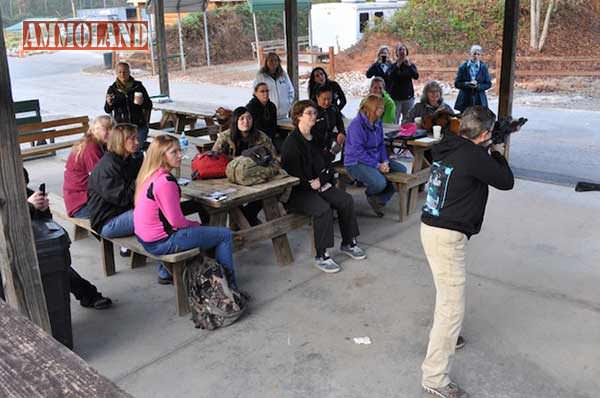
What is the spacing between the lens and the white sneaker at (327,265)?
4941 millimetres

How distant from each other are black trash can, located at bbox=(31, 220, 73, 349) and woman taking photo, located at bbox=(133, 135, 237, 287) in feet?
1.89

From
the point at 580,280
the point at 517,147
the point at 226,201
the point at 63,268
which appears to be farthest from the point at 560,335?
the point at 517,147

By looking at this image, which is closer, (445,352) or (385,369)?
(445,352)

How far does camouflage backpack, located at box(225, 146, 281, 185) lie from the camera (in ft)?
16.0

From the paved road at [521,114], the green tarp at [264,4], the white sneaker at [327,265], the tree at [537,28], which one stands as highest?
the green tarp at [264,4]

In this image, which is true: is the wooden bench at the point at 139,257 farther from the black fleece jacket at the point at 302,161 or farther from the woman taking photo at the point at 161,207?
the black fleece jacket at the point at 302,161

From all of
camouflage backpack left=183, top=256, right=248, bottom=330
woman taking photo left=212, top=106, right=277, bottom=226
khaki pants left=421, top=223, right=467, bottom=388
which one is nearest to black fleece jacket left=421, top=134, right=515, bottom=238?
khaki pants left=421, top=223, right=467, bottom=388

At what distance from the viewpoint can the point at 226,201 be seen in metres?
4.48

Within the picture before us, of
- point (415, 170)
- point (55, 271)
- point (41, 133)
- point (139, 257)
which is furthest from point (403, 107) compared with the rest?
point (55, 271)

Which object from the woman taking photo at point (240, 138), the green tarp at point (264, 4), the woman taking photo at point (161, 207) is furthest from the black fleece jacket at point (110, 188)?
the green tarp at point (264, 4)

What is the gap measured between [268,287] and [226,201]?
754mm

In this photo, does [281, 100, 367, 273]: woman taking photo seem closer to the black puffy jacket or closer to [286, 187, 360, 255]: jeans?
[286, 187, 360, 255]: jeans

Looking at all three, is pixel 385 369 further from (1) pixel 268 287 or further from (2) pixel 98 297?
(2) pixel 98 297

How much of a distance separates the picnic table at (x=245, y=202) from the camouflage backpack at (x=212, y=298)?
529mm
